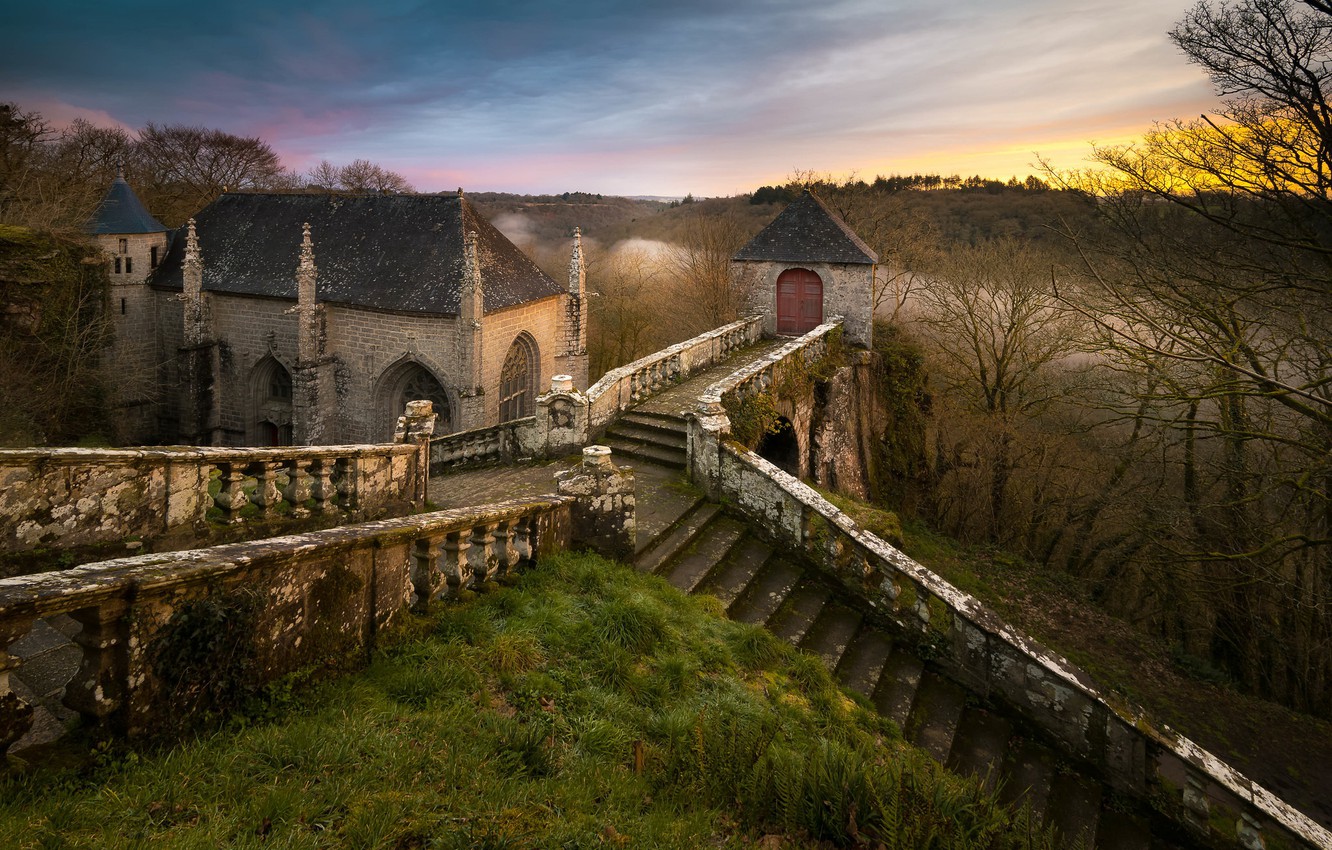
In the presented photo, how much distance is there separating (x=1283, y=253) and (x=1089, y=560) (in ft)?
37.7

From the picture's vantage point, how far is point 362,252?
22.1m

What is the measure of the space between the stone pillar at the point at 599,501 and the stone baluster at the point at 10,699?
4.59m

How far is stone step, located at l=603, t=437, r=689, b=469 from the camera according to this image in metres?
11.2

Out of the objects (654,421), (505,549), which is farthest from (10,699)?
(654,421)

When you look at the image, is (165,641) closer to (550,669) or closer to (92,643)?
(92,643)

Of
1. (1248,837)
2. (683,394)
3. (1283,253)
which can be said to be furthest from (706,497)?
(1283,253)

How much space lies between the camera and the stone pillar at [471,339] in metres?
19.2

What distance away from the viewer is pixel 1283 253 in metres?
11.3

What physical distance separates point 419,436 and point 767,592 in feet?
14.6

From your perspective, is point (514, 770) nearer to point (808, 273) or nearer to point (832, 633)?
point (832, 633)

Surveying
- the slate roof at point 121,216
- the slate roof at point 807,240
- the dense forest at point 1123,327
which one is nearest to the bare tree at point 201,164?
the dense forest at point 1123,327

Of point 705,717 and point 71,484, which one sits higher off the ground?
point 71,484

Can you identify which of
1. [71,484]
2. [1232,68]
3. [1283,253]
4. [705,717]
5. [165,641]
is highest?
[1232,68]

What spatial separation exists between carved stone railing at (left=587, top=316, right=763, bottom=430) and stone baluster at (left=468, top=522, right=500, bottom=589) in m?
6.12
